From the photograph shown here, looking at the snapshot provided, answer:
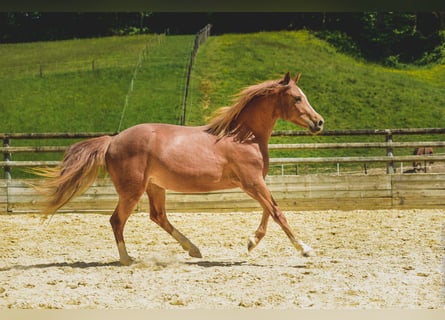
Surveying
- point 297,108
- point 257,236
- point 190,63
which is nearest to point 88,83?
point 190,63

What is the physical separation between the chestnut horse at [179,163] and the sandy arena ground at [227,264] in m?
0.30

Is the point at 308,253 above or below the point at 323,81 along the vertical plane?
below

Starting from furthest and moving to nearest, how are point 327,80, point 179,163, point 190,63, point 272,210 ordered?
point 327,80, point 190,63, point 179,163, point 272,210

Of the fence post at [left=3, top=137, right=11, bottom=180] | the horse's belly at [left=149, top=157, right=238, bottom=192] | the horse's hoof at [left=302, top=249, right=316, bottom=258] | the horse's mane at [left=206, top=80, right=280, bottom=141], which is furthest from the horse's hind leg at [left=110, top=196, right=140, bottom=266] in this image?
the fence post at [left=3, top=137, right=11, bottom=180]

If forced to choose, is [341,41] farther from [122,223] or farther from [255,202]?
[122,223]

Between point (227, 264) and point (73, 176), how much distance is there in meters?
1.20

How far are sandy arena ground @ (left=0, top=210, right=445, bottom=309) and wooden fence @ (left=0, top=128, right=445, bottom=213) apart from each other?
0.18m

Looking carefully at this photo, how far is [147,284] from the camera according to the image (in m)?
3.66

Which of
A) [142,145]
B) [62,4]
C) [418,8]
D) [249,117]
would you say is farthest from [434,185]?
[62,4]

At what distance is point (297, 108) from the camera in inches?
167

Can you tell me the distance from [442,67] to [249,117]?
2490mm

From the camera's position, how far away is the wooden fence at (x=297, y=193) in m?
6.09

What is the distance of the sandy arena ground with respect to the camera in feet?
11.2

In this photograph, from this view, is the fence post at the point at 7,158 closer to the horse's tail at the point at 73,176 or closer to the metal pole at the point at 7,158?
the metal pole at the point at 7,158
